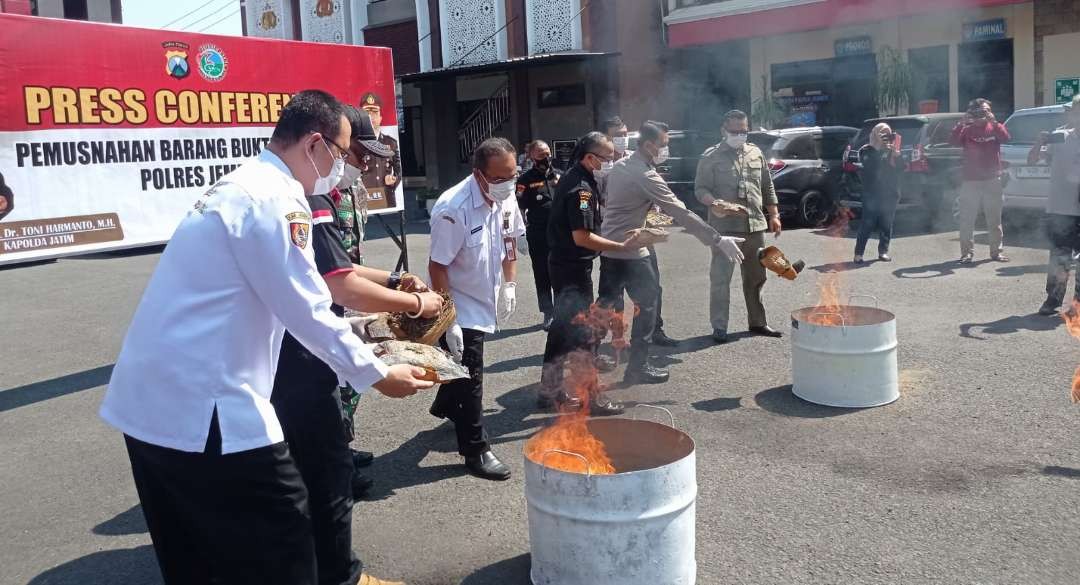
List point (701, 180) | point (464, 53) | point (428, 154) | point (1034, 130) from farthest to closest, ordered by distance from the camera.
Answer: point (428, 154)
point (464, 53)
point (1034, 130)
point (701, 180)

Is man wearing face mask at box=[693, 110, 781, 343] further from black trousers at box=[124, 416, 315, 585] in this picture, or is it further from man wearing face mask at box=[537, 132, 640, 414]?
black trousers at box=[124, 416, 315, 585]

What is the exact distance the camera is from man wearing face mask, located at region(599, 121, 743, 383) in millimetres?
6684

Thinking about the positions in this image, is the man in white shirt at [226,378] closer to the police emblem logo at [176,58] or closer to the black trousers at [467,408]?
the black trousers at [467,408]

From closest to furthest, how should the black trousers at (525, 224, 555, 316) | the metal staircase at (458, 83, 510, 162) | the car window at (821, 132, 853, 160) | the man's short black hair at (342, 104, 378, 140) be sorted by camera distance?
the man's short black hair at (342, 104, 378, 140) < the black trousers at (525, 224, 555, 316) < the car window at (821, 132, 853, 160) < the metal staircase at (458, 83, 510, 162)

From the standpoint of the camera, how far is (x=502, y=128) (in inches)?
1083

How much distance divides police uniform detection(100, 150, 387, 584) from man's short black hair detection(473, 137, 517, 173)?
2.54 m

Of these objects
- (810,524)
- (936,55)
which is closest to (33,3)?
(810,524)

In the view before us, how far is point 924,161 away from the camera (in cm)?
1441

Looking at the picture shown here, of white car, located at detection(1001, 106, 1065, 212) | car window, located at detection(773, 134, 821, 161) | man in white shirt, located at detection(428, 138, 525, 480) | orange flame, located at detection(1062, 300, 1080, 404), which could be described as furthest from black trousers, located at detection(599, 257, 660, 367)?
car window, located at detection(773, 134, 821, 161)

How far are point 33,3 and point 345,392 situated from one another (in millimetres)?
13247

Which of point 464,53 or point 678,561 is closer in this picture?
point 678,561

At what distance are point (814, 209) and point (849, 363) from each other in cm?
1021

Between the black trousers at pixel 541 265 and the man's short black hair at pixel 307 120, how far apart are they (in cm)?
607

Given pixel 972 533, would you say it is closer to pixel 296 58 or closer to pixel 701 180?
pixel 701 180
